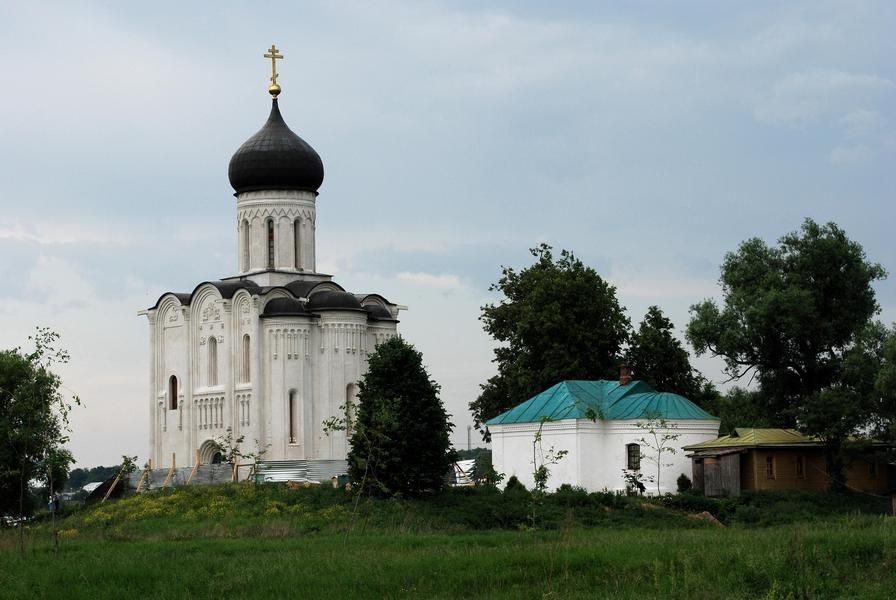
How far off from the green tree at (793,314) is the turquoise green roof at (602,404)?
1745 mm

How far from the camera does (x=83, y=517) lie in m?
39.4

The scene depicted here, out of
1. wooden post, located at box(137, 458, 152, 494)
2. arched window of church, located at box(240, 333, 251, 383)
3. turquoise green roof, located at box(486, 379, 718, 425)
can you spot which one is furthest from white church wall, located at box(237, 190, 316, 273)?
turquoise green roof, located at box(486, 379, 718, 425)

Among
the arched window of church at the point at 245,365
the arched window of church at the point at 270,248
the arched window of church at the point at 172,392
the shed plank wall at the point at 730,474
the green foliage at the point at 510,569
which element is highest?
the arched window of church at the point at 270,248

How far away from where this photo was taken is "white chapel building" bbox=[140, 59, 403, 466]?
46.8 meters

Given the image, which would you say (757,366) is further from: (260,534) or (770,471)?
(260,534)

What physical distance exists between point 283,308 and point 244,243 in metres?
3.88

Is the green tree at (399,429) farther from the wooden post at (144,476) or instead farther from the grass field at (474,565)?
the wooden post at (144,476)

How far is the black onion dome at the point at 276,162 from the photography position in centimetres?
4866

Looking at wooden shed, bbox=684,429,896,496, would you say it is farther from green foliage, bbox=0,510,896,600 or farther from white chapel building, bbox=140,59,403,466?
white chapel building, bbox=140,59,403,466

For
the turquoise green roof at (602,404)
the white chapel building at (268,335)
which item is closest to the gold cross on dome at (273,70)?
the white chapel building at (268,335)

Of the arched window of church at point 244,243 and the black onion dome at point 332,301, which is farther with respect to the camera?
the arched window of church at point 244,243

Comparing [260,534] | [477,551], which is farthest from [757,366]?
[477,551]

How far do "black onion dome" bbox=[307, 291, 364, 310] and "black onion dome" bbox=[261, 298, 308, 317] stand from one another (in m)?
0.51

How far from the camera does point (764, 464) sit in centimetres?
3781
